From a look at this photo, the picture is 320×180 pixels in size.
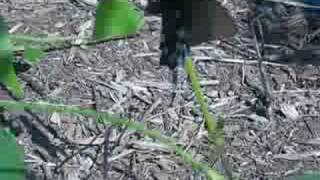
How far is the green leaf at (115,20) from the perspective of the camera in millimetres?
435

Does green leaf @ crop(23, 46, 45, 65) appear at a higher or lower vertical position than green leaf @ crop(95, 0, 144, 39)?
lower

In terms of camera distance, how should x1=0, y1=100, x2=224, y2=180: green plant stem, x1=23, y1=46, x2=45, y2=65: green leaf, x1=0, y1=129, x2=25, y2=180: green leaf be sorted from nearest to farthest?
x1=0, y1=100, x2=224, y2=180: green plant stem → x1=0, y1=129, x2=25, y2=180: green leaf → x1=23, y1=46, x2=45, y2=65: green leaf

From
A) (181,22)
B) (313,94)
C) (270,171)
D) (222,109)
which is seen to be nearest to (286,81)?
(313,94)

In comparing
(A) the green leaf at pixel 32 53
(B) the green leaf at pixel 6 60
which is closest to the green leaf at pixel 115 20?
(B) the green leaf at pixel 6 60

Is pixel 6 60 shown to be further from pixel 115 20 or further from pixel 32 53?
pixel 32 53

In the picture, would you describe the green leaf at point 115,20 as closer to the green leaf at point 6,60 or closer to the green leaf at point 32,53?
the green leaf at point 6,60

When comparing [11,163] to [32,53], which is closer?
[11,163]

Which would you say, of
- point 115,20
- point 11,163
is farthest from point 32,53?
point 115,20

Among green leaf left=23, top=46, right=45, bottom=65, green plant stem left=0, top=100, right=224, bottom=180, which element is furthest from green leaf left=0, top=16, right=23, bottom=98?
green leaf left=23, top=46, right=45, bottom=65

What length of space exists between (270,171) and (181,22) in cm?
60

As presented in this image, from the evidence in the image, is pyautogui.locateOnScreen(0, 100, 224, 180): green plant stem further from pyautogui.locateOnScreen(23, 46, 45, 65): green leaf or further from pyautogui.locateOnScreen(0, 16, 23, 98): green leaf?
pyautogui.locateOnScreen(23, 46, 45, 65): green leaf

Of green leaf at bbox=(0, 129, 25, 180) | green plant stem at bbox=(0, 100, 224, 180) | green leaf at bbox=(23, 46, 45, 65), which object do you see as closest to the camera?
green plant stem at bbox=(0, 100, 224, 180)

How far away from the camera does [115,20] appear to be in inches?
17.3

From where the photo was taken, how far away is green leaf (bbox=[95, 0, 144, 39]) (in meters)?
0.44
